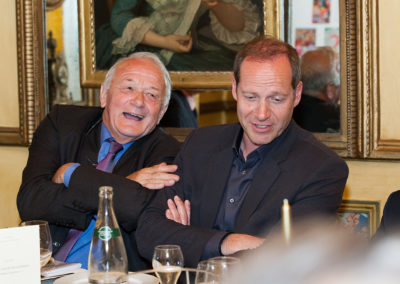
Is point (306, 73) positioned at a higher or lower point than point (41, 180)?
higher

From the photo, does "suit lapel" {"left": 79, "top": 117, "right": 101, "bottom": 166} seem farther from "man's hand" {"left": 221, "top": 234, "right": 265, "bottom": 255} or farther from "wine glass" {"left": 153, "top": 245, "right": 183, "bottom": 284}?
"wine glass" {"left": 153, "top": 245, "right": 183, "bottom": 284}

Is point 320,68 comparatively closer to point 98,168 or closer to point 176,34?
point 176,34

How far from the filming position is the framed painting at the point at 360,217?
10.9 ft

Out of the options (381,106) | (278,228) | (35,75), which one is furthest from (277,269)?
(35,75)

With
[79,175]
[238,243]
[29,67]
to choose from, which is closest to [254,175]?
[238,243]

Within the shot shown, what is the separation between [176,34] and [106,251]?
6.96ft

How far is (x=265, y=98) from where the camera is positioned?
256 centimetres

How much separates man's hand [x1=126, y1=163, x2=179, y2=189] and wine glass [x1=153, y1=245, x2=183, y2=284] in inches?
41.5

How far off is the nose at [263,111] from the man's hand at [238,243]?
535 mm

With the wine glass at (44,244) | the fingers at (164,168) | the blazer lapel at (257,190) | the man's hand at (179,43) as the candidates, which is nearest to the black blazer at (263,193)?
the blazer lapel at (257,190)

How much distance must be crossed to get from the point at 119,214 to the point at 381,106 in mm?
1529

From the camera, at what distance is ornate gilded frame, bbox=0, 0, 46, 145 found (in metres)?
4.03

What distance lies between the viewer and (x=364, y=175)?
3.31 m

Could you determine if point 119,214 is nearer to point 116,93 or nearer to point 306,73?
point 116,93
